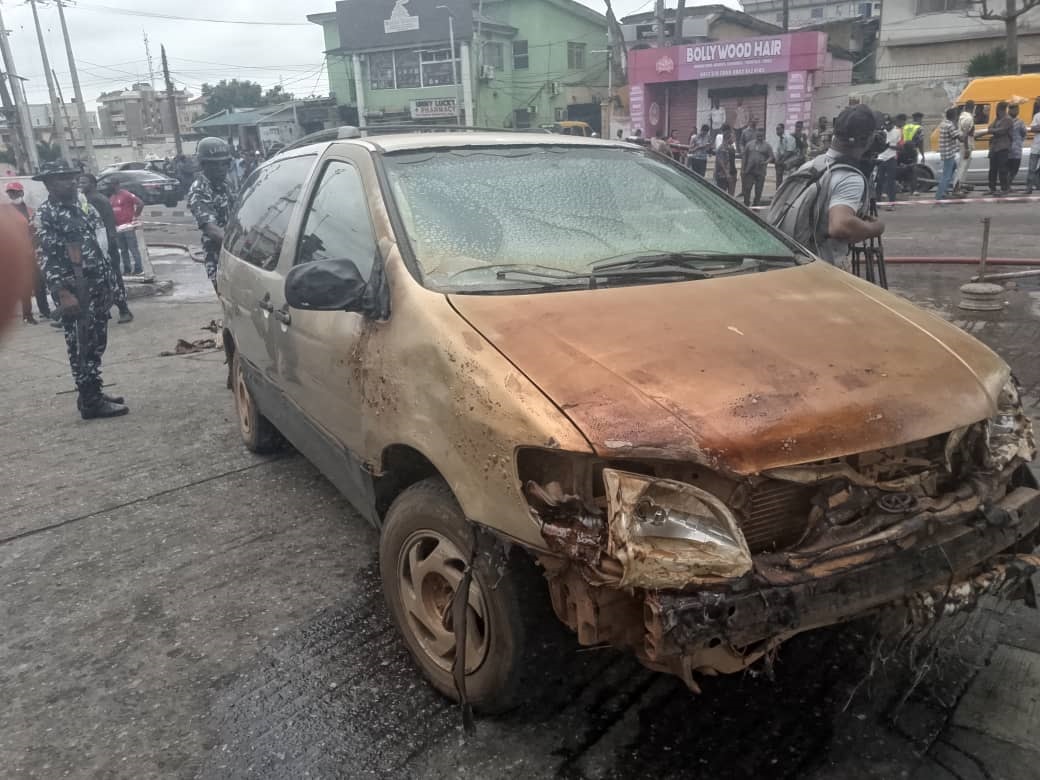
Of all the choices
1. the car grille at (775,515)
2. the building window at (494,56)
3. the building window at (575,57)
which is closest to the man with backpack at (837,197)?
the car grille at (775,515)

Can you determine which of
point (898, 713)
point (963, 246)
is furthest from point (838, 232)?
point (963, 246)

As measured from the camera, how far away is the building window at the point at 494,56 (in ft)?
146

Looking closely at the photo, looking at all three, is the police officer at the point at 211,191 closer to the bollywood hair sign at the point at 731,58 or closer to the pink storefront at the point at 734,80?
the pink storefront at the point at 734,80

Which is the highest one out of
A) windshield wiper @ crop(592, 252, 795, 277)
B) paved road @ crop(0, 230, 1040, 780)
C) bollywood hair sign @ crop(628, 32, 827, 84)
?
bollywood hair sign @ crop(628, 32, 827, 84)

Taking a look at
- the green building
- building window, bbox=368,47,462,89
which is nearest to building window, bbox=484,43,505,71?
the green building

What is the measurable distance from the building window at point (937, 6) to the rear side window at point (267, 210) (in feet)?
115

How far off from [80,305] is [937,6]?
118 feet

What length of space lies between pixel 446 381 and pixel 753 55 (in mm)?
34139

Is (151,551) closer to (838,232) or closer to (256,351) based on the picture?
(256,351)

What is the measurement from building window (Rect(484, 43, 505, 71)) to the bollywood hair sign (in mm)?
11517

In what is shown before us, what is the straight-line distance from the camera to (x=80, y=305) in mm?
5914

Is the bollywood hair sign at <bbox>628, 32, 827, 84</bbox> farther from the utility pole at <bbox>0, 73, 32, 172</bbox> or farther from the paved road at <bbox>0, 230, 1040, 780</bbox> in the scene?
the paved road at <bbox>0, 230, 1040, 780</bbox>

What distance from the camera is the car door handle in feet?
11.8

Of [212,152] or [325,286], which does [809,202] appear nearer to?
[325,286]
